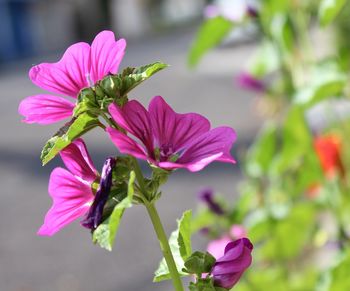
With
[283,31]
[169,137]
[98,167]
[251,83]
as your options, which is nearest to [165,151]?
[169,137]

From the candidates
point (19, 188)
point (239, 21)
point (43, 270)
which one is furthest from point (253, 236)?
point (19, 188)

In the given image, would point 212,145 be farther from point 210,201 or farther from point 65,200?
point 210,201

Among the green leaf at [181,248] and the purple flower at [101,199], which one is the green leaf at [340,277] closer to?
the green leaf at [181,248]

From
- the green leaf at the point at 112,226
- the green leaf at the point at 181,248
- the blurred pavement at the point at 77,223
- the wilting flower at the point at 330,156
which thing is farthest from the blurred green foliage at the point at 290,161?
the green leaf at the point at 112,226

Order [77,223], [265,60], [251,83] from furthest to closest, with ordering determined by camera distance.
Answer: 1. [77,223]
2. [251,83]
3. [265,60]

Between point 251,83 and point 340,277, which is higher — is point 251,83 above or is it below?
above

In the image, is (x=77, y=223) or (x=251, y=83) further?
(x=77, y=223)
